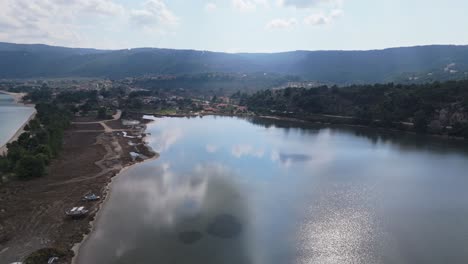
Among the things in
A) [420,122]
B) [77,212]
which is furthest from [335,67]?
[77,212]

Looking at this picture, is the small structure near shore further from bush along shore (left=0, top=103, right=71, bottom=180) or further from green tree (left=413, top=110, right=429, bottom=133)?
green tree (left=413, top=110, right=429, bottom=133)

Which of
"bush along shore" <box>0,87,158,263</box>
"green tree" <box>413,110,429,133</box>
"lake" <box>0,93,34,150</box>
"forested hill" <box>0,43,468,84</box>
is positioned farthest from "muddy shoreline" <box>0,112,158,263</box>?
"forested hill" <box>0,43,468,84</box>

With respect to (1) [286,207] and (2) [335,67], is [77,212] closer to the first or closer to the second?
(1) [286,207]

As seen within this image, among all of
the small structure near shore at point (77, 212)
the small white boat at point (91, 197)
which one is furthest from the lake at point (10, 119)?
the small structure near shore at point (77, 212)

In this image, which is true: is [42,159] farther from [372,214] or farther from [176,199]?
[372,214]

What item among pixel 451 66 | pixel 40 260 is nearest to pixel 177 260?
pixel 40 260

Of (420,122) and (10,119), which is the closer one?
(420,122)
